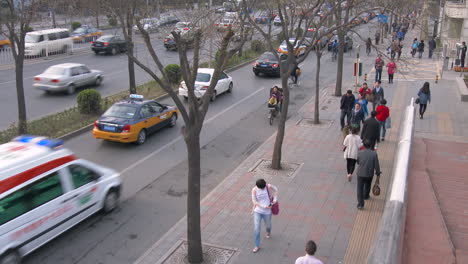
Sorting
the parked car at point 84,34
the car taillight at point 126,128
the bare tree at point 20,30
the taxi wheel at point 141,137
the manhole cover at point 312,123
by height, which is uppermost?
the bare tree at point 20,30

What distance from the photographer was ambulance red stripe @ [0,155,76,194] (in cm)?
820

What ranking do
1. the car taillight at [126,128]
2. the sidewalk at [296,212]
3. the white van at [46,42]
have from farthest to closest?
the white van at [46,42] → the car taillight at [126,128] → the sidewalk at [296,212]

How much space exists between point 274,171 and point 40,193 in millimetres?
6597

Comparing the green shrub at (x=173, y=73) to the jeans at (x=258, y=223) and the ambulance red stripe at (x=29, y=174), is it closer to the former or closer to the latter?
the ambulance red stripe at (x=29, y=174)

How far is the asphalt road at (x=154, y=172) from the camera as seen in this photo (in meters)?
9.41

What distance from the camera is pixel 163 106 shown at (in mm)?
17609

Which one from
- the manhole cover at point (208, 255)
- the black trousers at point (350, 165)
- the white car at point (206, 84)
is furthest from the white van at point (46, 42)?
the manhole cover at point (208, 255)

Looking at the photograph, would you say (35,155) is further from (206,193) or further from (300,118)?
(300,118)

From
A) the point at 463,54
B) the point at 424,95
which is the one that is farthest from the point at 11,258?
the point at 463,54

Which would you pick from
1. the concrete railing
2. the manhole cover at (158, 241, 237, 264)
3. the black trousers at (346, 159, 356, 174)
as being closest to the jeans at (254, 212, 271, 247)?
the manhole cover at (158, 241, 237, 264)

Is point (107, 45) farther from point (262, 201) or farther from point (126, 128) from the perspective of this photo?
point (262, 201)

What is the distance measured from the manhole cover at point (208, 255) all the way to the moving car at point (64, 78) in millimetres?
15242

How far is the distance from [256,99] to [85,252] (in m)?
15.2

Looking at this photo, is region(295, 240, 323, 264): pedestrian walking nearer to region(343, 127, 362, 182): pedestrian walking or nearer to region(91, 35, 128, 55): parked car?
region(343, 127, 362, 182): pedestrian walking
